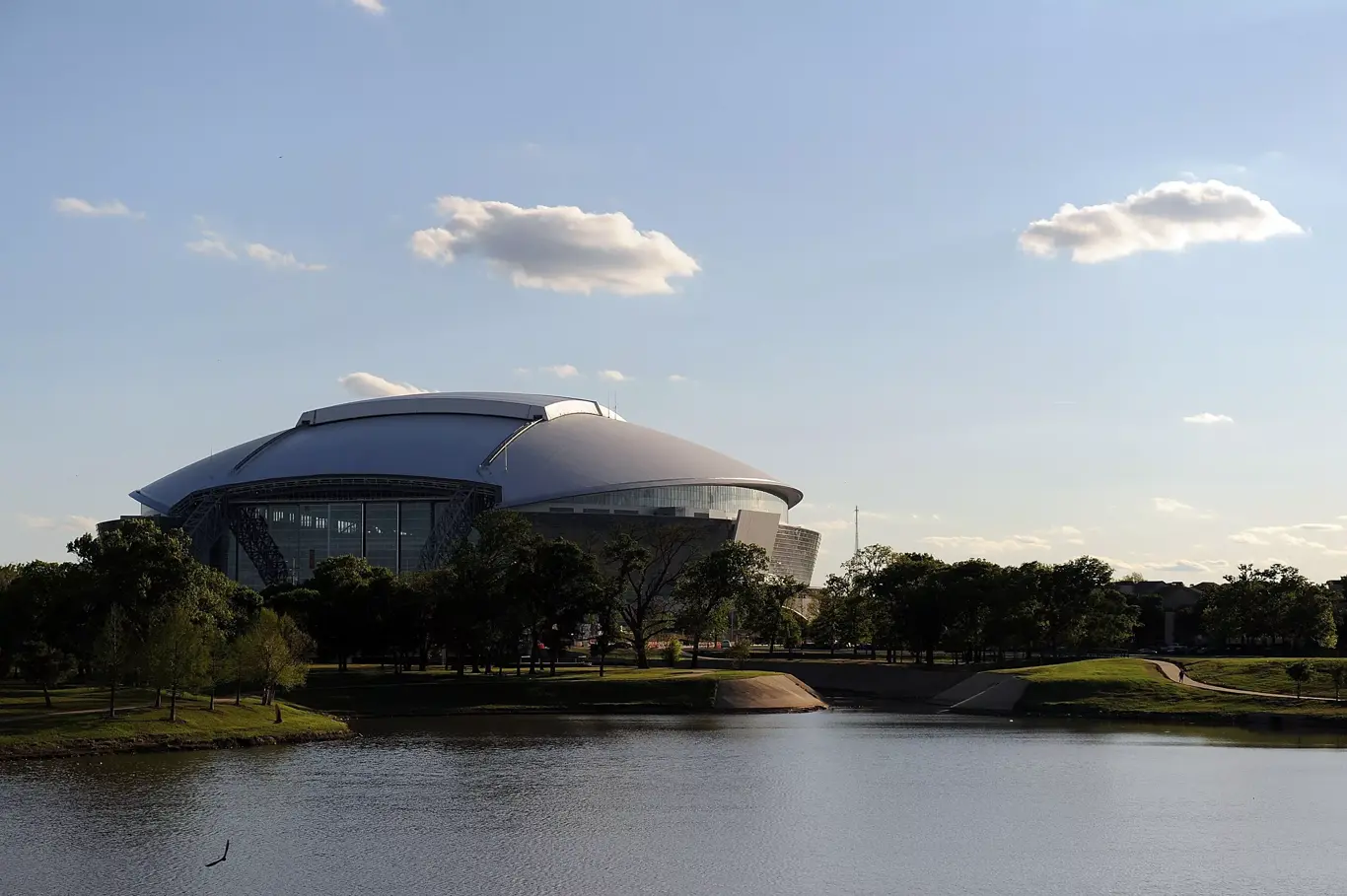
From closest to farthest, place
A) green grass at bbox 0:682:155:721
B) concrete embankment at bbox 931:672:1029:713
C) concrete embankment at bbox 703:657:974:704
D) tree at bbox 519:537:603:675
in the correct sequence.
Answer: green grass at bbox 0:682:155:721 → concrete embankment at bbox 931:672:1029:713 → tree at bbox 519:537:603:675 → concrete embankment at bbox 703:657:974:704

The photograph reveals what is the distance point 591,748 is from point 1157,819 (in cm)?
2600

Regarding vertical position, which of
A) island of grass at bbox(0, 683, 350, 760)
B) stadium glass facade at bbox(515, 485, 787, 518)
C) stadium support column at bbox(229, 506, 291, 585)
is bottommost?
island of grass at bbox(0, 683, 350, 760)

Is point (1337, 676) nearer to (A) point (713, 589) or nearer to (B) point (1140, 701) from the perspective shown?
(B) point (1140, 701)

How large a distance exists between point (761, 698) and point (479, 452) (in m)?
65.8

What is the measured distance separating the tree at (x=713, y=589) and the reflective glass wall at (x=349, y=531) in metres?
43.0

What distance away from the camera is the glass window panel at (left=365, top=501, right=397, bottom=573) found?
144625 millimetres

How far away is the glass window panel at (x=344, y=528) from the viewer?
5704 inches

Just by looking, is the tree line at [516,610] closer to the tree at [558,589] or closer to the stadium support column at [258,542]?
the tree at [558,589]

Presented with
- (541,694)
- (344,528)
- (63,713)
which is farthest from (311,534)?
(63,713)

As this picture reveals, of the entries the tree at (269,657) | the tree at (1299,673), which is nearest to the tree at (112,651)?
the tree at (269,657)

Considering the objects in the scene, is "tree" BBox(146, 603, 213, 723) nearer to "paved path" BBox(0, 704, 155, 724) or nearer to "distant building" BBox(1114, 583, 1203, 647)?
"paved path" BBox(0, 704, 155, 724)

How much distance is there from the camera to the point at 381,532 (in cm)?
14575

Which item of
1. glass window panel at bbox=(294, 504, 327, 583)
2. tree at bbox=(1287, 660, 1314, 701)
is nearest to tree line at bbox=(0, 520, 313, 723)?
tree at bbox=(1287, 660, 1314, 701)

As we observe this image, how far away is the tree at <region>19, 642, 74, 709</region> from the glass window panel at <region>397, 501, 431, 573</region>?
2808 inches
